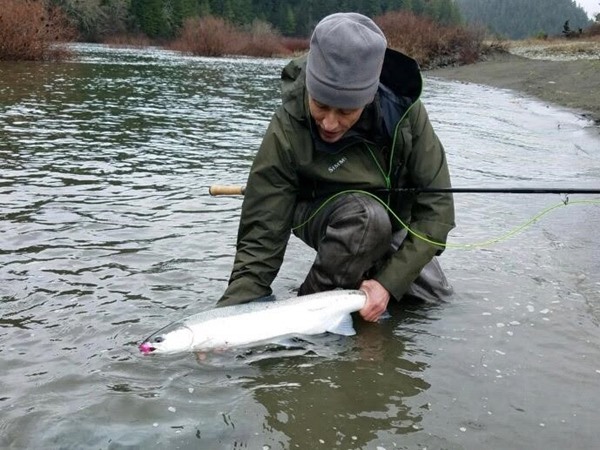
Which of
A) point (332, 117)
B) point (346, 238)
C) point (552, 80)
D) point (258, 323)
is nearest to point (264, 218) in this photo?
point (346, 238)

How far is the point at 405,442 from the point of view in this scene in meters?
2.89

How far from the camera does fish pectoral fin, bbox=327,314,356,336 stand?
149 inches

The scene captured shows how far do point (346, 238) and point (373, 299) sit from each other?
1.30 ft

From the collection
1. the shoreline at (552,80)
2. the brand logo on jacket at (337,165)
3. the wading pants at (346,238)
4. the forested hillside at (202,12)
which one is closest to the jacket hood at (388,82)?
the brand logo on jacket at (337,165)

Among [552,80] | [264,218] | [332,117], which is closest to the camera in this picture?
[332,117]

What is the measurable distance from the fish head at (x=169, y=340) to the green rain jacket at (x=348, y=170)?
336 millimetres

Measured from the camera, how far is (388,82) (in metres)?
3.92

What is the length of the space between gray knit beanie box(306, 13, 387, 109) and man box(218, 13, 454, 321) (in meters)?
0.18

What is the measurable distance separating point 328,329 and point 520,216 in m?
3.94

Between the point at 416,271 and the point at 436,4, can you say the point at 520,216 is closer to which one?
the point at 416,271

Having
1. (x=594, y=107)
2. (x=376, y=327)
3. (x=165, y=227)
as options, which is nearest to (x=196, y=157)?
(x=165, y=227)

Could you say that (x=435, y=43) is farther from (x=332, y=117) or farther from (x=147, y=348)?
(x=147, y=348)

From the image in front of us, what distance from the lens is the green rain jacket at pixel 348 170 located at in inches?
148

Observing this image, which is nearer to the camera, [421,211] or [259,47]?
[421,211]
